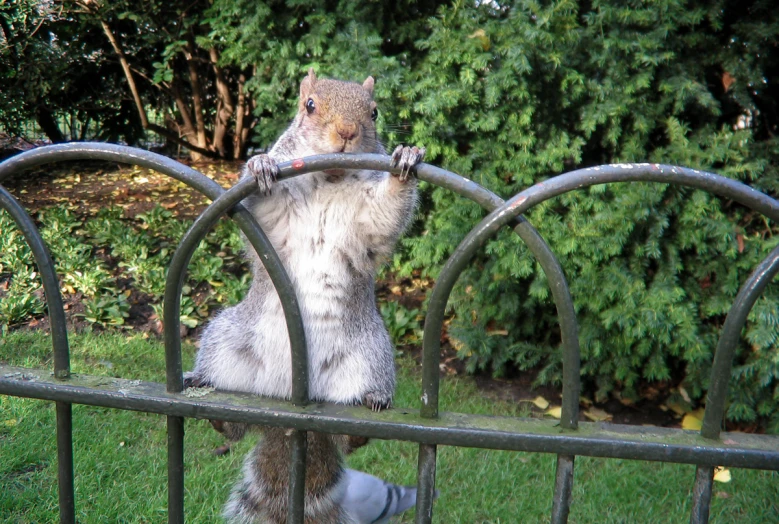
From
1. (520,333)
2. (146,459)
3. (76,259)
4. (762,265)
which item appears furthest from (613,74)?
(76,259)

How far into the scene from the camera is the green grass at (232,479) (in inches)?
95.5

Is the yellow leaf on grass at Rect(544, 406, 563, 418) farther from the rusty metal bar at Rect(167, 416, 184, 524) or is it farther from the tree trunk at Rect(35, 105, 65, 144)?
the tree trunk at Rect(35, 105, 65, 144)

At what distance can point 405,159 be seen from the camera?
1182 mm

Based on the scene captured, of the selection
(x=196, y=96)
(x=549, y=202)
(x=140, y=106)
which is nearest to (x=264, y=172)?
(x=549, y=202)

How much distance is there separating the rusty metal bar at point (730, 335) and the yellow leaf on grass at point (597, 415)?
7.61 feet

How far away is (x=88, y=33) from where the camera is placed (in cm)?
633

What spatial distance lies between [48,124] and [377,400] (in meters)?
6.34

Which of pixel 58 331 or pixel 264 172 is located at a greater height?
pixel 264 172

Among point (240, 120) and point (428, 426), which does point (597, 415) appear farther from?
point (240, 120)

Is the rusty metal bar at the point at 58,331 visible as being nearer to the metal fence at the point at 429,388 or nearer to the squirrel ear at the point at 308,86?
the metal fence at the point at 429,388

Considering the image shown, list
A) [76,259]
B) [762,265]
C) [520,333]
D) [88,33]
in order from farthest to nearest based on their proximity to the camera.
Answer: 1. [88,33]
2. [76,259]
3. [520,333]
4. [762,265]

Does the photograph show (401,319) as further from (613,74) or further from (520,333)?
(613,74)

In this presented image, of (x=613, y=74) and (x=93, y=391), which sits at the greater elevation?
(x=613, y=74)

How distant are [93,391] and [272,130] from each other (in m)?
3.24
